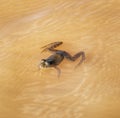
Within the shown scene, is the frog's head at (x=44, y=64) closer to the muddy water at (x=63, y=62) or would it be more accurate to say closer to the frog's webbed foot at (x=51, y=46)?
the muddy water at (x=63, y=62)

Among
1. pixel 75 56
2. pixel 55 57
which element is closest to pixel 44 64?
pixel 55 57

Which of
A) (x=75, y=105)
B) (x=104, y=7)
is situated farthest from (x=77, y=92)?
(x=104, y=7)

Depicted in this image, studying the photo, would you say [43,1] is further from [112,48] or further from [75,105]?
[75,105]

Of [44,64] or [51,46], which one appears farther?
[51,46]

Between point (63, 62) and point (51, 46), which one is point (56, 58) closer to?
point (63, 62)

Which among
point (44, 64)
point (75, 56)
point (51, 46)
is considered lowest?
point (44, 64)

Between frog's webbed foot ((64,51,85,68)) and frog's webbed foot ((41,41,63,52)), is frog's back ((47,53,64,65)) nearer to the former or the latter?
frog's webbed foot ((64,51,85,68))

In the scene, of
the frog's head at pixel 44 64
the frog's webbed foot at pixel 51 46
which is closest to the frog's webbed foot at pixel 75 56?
the frog's webbed foot at pixel 51 46

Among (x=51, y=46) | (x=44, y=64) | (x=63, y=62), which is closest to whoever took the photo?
(x=44, y=64)
